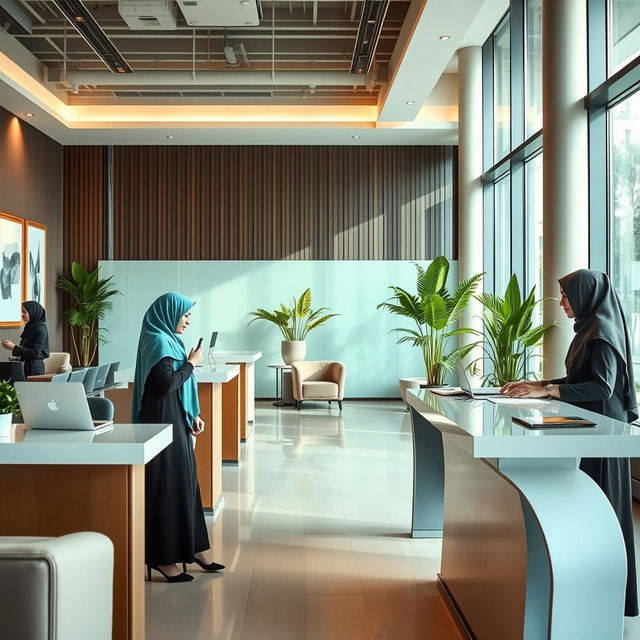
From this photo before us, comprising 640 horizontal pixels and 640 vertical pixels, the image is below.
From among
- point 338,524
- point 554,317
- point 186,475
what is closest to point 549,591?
point 186,475

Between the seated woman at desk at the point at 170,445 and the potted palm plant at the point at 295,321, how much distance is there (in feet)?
28.7

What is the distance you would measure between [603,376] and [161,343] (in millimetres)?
2281

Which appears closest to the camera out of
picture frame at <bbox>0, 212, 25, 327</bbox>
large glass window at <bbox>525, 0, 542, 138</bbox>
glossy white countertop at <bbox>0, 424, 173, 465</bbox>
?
glossy white countertop at <bbox>0, 424, 173, 465</bbox>

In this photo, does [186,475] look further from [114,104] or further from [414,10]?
[114,104]

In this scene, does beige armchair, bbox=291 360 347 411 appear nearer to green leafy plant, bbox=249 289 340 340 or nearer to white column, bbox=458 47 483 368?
green leafy plant, bbox=249 289 340 340

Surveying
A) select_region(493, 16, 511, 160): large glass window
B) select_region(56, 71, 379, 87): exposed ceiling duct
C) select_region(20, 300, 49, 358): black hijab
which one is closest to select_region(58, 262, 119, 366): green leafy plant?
select_region(56, 71, 379, 87): exposed ceiling duct

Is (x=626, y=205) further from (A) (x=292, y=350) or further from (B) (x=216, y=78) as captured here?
(A) (x=292, y=350)

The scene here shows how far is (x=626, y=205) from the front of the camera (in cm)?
698

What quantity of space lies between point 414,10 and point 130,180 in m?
7.17

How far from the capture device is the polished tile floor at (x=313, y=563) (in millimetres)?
3797

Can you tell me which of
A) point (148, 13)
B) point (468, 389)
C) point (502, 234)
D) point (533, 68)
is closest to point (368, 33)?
point (533, 68)

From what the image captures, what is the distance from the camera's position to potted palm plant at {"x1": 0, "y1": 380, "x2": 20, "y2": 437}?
314cm

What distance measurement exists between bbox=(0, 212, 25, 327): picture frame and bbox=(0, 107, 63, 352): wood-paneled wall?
16cm

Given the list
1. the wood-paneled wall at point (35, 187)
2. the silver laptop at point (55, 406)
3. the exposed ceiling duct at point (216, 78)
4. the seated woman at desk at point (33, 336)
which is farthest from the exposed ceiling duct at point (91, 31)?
the silver laptop at point (55, 406)
